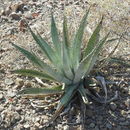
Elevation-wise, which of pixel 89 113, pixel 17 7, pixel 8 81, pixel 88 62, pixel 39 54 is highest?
pixel 17 7

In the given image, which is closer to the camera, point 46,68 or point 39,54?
point 46,68

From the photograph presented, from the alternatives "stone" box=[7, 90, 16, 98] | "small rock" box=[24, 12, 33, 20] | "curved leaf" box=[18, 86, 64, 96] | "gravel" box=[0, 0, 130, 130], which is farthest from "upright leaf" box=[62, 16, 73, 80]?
"small rock" box=[24, 12, 33, 20]

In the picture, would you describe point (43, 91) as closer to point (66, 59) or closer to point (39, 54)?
point (66, 59)

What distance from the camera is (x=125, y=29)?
4105 millimetres

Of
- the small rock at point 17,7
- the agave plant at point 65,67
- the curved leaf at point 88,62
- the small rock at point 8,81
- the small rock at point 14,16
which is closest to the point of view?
the curved leaf at point 88,62

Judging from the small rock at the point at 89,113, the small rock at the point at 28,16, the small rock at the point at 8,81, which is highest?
the small rock at the point at 28,16

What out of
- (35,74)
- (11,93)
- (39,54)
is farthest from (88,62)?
(39,54)

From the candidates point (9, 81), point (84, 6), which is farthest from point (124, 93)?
point (84, 6)

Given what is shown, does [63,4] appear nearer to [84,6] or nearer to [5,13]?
[84,6]

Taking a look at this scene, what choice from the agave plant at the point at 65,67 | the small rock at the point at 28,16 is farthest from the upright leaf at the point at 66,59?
the small rock at the point at 28,16

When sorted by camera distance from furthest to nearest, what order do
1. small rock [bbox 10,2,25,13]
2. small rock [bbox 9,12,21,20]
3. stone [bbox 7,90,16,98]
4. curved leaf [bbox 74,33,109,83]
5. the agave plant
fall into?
small rock [bbox 10,2,25,13], small rock [bbox 9,12,21,20], stone [bbox 7,90,16,98], the agave plant, curved leaf [bbox 74,33,109,83]

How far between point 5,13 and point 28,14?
0.28 metres

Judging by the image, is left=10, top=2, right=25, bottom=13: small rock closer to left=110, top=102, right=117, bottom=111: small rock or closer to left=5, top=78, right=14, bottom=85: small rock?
left=5, top=78, right=14, bottom=85: small rock

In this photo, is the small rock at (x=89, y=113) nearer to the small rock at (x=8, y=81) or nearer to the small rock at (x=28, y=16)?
the small rock at (x=8, y=81)
